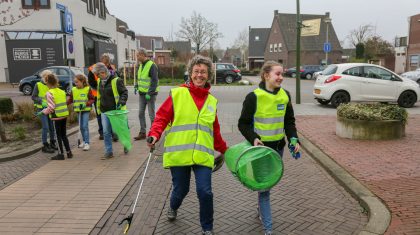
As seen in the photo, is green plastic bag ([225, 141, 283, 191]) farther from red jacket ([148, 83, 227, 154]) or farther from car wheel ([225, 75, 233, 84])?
car wheel ([225, 75, 233, 84])

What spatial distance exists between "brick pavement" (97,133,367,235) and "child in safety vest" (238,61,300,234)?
446 millimetres

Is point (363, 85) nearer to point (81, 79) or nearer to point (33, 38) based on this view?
point (81, 79)

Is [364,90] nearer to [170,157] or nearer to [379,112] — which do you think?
[379,112]

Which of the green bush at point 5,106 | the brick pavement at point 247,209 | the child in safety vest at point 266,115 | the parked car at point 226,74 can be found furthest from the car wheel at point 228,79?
the child in safety vest at point 266,115

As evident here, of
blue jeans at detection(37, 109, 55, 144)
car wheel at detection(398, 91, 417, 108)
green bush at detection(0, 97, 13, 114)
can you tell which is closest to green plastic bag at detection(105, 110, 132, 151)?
blue jeans at detection(37, 109, 55, 144)

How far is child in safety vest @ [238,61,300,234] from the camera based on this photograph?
374cm

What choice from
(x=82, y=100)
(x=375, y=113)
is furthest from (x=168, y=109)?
(x=375, y=113)

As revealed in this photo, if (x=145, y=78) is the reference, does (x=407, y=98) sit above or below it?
below

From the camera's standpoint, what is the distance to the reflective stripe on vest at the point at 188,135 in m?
3.56

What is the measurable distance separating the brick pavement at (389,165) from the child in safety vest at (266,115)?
4.19 feet

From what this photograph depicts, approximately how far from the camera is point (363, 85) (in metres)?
13.3

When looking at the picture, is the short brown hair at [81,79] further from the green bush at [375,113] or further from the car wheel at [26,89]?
the car wheel at [26,89]

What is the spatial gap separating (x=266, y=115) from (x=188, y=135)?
81cm

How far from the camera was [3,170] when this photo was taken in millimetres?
6277
